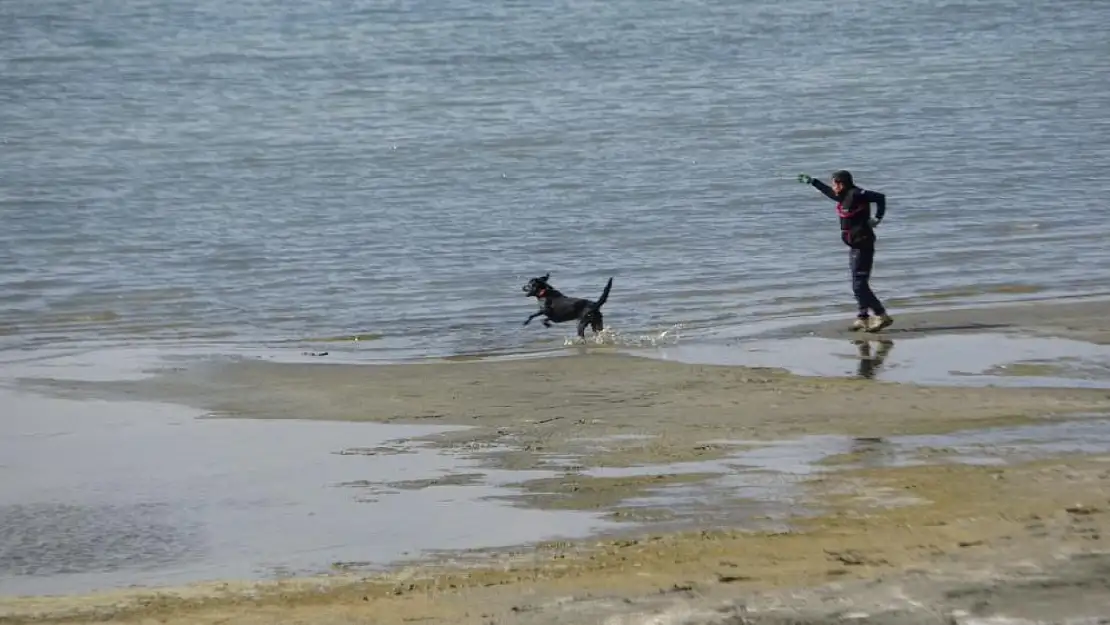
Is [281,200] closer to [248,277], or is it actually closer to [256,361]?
[248,277]

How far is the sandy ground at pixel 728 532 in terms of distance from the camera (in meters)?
7.01

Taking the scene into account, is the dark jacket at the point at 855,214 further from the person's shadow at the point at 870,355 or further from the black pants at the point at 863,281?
the person's shadow at the point at 870,355

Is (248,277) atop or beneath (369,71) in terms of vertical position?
beneath

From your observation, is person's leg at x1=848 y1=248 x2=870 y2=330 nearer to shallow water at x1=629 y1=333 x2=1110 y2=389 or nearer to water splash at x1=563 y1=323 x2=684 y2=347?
shallow water at x1=629 y1=333 x2=1110 y2=389

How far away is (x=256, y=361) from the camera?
14.3 m

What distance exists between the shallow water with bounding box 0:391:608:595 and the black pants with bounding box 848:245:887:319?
4.30 m

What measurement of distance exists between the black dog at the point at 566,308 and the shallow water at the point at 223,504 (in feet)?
10.9

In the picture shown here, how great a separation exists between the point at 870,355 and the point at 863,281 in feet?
3.41

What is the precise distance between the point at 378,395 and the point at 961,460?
180 inches

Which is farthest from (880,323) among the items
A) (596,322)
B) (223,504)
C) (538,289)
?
(223,504)

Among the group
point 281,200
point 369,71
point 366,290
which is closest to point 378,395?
point 366,290

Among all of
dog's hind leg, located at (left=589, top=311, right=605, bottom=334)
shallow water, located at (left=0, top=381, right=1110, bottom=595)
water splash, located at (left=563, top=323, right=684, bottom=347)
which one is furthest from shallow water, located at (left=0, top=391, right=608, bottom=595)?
water splash, located at (left=563, top=323, right=684, bottom=347)

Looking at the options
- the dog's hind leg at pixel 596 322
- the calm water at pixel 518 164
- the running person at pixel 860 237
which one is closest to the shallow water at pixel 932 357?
the running person at pixel 860 237

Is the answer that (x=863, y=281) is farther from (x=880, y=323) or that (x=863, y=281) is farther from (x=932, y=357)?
(x=932, y=357)
